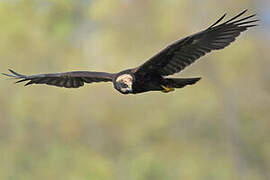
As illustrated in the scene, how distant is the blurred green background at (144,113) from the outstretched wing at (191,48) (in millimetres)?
11155

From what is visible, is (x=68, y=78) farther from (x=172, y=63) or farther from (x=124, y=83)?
(x=172, y=63)

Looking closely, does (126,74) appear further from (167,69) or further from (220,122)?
(220,122)

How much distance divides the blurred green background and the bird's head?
11.5m

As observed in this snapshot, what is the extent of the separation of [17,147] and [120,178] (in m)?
3.21

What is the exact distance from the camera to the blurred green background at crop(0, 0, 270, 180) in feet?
73.6

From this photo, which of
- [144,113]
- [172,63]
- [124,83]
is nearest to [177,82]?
[172,63]

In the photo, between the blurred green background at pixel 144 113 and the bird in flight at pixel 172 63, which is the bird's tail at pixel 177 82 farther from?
the blurred green background at pixel 144 113

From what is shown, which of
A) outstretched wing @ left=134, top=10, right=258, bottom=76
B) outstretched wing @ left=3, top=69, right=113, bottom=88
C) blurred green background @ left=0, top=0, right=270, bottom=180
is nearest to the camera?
outstretched wing @ left=134, top=10, right=258, bottom=76

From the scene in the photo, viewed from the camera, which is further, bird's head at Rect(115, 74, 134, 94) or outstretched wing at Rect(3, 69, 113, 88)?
outstretched wing at Rect(3, 69, 113, 88)

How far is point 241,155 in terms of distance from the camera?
23172 mm

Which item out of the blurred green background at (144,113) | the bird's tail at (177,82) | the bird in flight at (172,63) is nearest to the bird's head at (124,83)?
the bird in flight at (172,63)

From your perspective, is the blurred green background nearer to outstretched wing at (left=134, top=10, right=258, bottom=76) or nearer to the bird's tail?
outstretched wing at (left=134, top=10, right=258, bottom=76)

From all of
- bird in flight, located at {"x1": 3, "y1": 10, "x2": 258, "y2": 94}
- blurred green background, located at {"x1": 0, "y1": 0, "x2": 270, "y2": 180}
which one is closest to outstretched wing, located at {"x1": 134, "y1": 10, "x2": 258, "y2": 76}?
bird in flight, located at {"x1": 3, "y1": 10, "x2": 258, "y2": 94}

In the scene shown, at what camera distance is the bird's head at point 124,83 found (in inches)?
383
